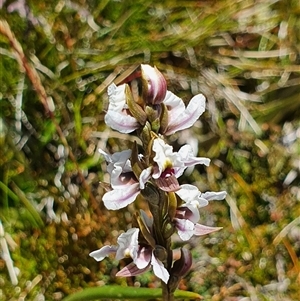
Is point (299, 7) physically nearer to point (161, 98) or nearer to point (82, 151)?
point (82, 151)

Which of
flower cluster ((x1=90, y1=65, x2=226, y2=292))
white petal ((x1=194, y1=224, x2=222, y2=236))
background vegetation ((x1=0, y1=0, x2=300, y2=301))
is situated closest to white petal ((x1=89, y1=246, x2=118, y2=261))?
flower cluster ((x1=90, y1=65, x2=226, y2=292))

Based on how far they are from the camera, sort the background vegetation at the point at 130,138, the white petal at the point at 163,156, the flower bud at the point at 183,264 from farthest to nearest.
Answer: the background vegetation at the point at 130,138 < the flower bud at the point at 183,264 < the white petal at the point at 163,156

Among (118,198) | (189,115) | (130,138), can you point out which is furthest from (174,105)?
(130,138)

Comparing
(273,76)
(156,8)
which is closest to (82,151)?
(156,8)

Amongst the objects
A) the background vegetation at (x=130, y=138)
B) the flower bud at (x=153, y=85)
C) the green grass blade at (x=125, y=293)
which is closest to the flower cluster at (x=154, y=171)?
the flower bud at (x=153, y=85)

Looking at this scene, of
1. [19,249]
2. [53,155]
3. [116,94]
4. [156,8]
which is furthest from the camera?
[156,8]

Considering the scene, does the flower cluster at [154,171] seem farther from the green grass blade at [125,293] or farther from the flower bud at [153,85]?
the green grass blade at [125,293]

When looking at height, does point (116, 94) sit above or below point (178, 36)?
above
